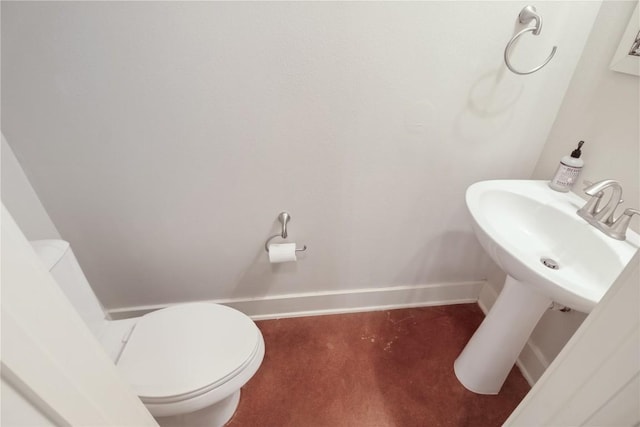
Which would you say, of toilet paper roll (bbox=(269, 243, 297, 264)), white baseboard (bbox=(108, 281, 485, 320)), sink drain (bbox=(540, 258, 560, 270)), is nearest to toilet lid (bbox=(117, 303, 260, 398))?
toilet paper roll (bbox=(269, 243, 297, 264))

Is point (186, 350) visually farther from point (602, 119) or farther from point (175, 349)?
point (602, 119)

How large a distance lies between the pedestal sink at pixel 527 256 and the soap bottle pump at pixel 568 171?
3cm

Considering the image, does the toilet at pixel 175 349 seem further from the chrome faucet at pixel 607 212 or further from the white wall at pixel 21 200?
the chrome faucet at pixel 607 212

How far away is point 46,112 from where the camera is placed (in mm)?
958

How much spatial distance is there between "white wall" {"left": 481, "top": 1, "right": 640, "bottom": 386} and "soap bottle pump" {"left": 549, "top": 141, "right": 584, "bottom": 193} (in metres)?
0.04

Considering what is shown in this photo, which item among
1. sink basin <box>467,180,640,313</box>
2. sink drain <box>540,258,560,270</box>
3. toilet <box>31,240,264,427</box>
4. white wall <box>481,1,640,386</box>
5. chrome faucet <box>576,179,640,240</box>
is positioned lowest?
toilet <box>31,240,264,427</box>

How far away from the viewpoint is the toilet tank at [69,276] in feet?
2.88

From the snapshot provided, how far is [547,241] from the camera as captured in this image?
3.45 feet

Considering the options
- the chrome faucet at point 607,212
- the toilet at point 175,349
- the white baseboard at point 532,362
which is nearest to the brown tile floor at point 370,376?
the white baseboard at point 532,362

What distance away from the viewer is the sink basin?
746 millimetres

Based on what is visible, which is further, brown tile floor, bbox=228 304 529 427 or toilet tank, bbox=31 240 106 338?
brown tile floor, bbox=228 304 529 427

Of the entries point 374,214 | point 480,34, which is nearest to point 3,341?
point 374,214

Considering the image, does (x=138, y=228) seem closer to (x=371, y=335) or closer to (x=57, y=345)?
(x=57, y=345)

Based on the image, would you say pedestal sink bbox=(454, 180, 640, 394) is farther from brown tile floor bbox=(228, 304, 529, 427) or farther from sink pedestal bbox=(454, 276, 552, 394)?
brown tile floor bbox=(228, 304, 529, 427)
